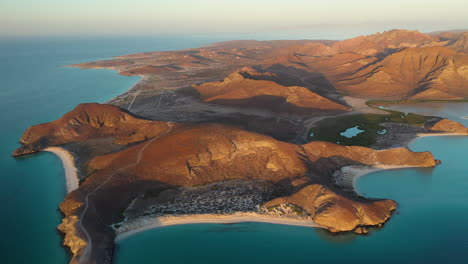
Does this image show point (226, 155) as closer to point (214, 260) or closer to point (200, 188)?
point (200, 188)

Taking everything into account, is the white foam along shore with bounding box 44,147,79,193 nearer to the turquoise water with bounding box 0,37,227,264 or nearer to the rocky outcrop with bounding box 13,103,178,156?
the turquoise water with bounding box 0,37,227,264

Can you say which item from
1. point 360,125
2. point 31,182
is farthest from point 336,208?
point 31,182

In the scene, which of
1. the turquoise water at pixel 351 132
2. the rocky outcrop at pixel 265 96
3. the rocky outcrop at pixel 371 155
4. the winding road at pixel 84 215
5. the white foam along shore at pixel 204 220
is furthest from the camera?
the rocky outcrop at pixel 265 96

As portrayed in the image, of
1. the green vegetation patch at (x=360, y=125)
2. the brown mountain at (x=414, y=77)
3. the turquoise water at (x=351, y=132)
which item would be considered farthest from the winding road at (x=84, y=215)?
the brown mountain at (x=414, y=77)

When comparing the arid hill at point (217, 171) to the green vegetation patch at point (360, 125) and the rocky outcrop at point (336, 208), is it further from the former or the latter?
the green vegetation patch at point (360, 125)

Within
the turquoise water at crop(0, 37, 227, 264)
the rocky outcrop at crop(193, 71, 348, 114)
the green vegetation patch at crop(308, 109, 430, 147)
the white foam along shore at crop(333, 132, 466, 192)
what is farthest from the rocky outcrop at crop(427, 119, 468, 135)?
the turquoise water at crop(0, 37, 227, 264)

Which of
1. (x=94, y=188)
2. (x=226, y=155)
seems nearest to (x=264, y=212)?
(x=226, y=155)
